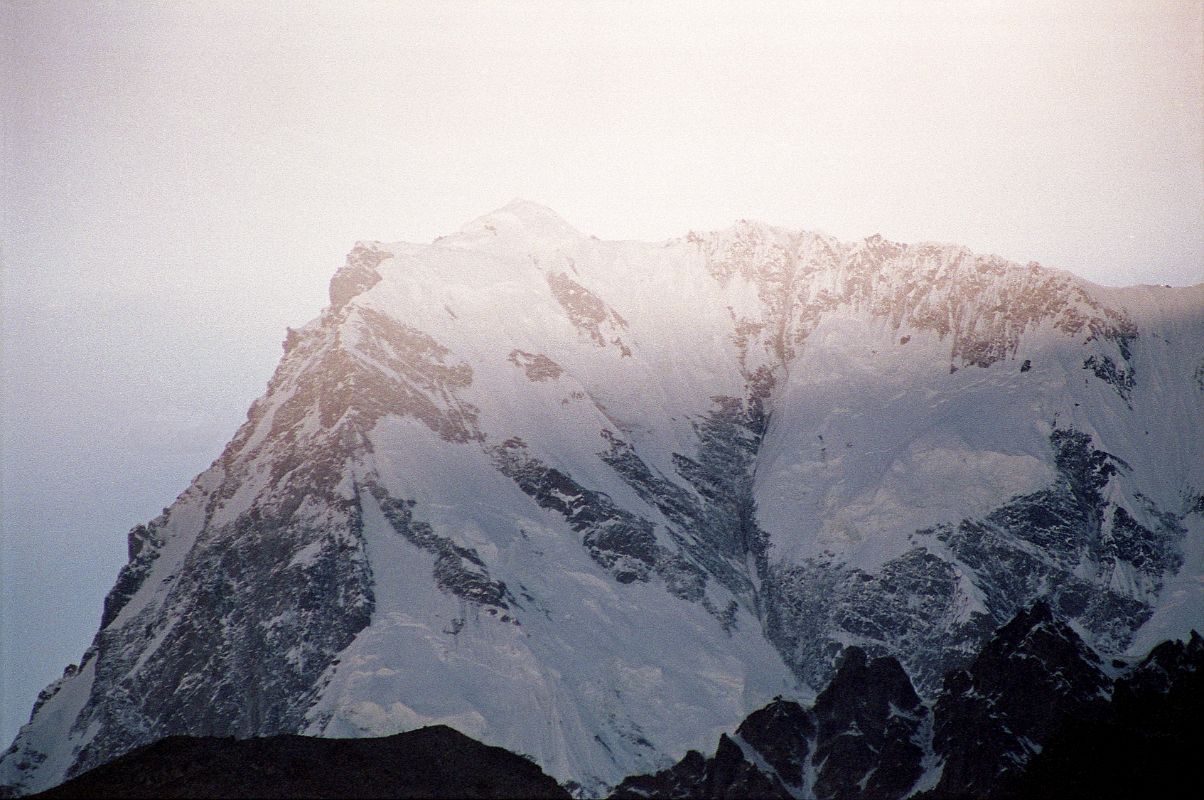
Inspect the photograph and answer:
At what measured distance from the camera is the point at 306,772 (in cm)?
11400

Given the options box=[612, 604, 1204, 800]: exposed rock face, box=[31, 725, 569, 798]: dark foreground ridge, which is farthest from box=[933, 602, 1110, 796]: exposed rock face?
box=[31, 725, 569, 798]: dark foreground ridge

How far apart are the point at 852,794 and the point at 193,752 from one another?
96.1 m

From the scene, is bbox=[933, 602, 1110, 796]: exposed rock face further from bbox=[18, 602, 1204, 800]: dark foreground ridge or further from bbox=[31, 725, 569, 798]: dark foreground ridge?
bbox=[31, 725, 569, 798]: dark foreground ridge

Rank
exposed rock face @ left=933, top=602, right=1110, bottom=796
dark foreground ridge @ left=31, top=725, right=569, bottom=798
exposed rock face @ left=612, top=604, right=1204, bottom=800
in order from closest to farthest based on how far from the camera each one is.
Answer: dark foreground ridge @ left=31, top=725, right=569, bottom=798
exposed rock face @ left=612, top=604, right=1204, bottom=800
exposed rock face @ left=933, top=602, right=1110, bottom=796

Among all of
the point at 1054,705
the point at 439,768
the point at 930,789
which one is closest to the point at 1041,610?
the point at 1054,705

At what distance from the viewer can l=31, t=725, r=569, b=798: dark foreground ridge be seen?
4304 inches

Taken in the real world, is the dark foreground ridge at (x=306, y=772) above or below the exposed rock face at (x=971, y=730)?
above

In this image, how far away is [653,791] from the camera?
625ft

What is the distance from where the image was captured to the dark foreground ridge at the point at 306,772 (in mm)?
109312

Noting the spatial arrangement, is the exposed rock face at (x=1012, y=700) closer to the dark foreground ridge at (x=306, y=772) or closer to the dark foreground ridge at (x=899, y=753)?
the dark foreground ridge at (x=899, y=753)

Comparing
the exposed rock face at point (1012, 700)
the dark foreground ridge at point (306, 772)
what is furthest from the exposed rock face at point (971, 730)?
the dark foreground ridge at point (306, 772)

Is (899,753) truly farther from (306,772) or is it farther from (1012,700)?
(306,772)

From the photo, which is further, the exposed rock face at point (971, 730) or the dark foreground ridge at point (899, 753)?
the exposed rock face at point (971, 730)

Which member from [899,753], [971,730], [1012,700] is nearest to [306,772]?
[971,730]
